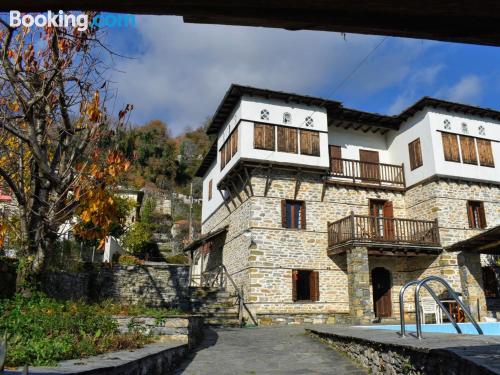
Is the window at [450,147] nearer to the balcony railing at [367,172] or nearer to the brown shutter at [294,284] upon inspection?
the balcony railing at [367,172]

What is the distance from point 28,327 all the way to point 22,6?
207 inches

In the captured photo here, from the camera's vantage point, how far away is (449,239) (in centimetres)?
1656

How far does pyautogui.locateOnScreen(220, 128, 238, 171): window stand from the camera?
17109 millimetres

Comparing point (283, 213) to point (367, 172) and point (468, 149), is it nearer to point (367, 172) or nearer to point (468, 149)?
point (367, 172)

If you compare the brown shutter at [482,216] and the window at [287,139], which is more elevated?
the window at [287,139]

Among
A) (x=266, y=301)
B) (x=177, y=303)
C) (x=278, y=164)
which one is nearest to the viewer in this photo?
→ (x=177, y=303)

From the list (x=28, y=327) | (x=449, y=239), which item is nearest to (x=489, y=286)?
(x=449, y=239)

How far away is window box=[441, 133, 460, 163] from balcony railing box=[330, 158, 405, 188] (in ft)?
6.70

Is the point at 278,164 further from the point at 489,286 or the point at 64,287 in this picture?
the point at 489,286

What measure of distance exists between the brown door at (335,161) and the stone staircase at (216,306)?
693cm

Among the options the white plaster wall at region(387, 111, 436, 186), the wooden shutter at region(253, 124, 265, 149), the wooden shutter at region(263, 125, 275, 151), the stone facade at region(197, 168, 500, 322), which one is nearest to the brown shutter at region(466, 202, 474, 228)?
the stone facade at region(197, 168, 500, 322)

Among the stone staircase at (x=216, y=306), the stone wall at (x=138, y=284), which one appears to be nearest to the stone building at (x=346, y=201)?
the stone staircase at (x=216, y=306)

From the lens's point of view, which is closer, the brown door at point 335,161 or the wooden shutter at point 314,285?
the wooden shutter at point 314,285

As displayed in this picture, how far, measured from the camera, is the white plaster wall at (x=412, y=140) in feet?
56.7
